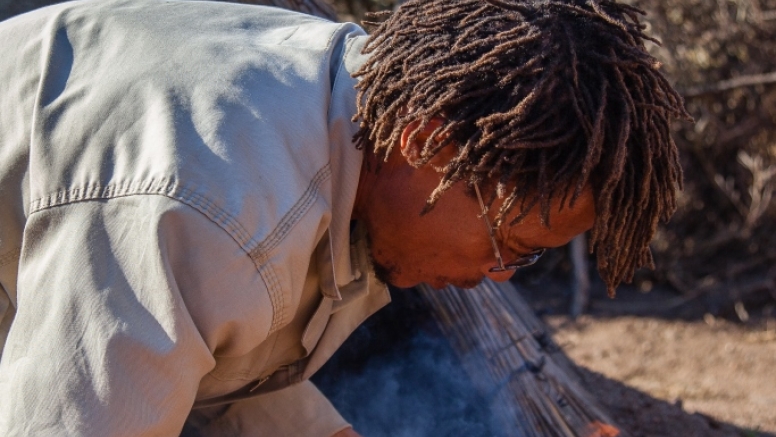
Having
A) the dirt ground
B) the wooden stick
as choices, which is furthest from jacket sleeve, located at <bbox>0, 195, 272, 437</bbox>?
the dirt ground

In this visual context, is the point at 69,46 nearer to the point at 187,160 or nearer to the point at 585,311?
the point at 187,160

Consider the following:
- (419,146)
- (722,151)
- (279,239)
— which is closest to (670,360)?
(722,151)

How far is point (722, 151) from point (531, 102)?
3.16m

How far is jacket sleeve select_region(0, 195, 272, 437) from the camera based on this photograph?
1445mm

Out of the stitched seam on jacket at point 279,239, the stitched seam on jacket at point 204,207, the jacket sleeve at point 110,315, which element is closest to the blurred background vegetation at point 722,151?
the stitched seam on jacket at point 279,239

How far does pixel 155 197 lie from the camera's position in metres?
1.49

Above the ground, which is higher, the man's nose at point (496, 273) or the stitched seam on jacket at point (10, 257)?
the stitched seam on jacket at point (10, 257)

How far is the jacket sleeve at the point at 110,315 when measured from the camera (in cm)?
145

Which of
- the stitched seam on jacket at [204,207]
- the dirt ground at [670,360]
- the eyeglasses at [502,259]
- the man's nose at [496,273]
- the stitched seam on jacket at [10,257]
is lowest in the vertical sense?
the dirt ground at [670,360]

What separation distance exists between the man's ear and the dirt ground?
1465 mm

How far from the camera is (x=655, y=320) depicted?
4.32 metres

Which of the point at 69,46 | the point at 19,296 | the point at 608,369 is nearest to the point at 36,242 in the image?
A: the point at 19,296

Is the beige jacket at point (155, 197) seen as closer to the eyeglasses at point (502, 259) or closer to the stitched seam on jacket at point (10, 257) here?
the stitched seam on jacket at point (10, 257)

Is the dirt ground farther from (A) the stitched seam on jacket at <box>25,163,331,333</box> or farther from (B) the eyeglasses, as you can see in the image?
(A) the stitched seam on jacket at <box>25,163,331,333</box>
